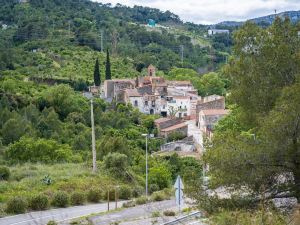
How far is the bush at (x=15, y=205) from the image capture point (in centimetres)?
1585

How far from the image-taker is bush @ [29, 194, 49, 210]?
54.0 ft

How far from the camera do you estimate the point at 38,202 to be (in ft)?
54.2

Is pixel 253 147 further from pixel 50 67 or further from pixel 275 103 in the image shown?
pixel 50 67

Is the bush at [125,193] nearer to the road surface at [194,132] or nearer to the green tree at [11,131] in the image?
the green tree at [11,131]

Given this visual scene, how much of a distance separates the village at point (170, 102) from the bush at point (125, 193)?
28.9 metres

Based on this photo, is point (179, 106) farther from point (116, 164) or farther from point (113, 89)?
point (116, 164)

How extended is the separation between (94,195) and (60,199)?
1.90 m

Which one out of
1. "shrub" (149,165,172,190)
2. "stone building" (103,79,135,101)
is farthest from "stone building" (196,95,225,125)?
"shrub" (149,165,172,190)

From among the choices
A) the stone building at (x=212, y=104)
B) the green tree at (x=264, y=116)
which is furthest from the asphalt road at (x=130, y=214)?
the stone building at (x=212, y=104)

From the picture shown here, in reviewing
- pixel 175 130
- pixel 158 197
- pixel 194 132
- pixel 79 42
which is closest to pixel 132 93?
pixel 175 130

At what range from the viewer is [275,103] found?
11.4 meters

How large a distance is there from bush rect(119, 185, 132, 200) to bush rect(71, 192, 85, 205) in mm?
2421

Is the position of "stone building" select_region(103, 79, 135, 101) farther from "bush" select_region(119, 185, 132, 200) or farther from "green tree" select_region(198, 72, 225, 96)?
"bush" select_region(119, 185, 132, 200)

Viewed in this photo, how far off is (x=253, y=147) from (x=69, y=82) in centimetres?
5744
